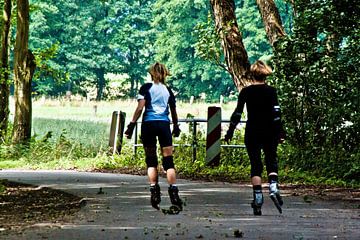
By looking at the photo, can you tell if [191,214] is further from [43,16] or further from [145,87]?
[43,16]

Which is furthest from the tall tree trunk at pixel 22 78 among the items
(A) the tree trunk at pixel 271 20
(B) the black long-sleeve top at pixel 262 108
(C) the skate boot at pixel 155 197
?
(B) the black long-sleeve top at pixel 262 108

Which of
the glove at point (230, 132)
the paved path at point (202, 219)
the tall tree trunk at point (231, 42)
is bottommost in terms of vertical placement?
the paved path at point (202, 219)

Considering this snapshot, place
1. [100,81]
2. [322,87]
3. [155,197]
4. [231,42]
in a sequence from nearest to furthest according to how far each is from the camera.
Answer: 1. [155,197]
2. [322,87]
3. [231,42]
4. [100,81]

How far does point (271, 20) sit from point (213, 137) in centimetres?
403

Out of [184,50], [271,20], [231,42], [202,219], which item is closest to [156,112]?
[202,219]

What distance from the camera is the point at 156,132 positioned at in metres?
10.7

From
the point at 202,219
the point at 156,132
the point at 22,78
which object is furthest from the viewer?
the point at 22,78

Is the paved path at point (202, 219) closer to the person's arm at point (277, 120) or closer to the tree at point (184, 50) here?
the person's arm at point (277, 120)

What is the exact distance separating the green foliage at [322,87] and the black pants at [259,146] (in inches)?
200

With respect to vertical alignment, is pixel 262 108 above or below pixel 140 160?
above

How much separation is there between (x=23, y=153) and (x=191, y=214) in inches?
609

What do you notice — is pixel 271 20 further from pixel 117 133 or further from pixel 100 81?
pixel 100 81

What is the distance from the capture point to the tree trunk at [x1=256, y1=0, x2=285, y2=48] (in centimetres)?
2073

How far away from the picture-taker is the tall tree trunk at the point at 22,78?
A: 85.4 ft
